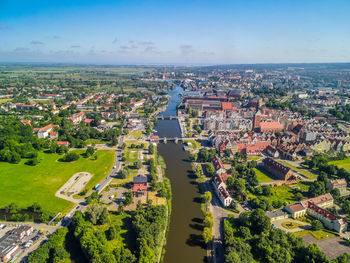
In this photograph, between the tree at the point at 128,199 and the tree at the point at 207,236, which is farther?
the tree at the point at 128,199

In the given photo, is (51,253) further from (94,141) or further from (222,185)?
(94,141)

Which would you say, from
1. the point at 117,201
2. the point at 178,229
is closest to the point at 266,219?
the point at 178,229

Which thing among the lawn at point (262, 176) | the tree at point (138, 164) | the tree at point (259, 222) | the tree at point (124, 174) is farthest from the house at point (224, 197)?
the tree at point (124, 174)

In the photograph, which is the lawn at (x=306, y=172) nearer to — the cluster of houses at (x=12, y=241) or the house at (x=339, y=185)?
the house at (x=339, y=185)

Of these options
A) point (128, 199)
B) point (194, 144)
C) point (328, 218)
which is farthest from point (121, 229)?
point (194, 144)

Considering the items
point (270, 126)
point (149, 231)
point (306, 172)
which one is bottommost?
point (306, 172)

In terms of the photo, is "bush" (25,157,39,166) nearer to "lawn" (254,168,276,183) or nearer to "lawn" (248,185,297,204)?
"lawn" (248,185,297,204)
